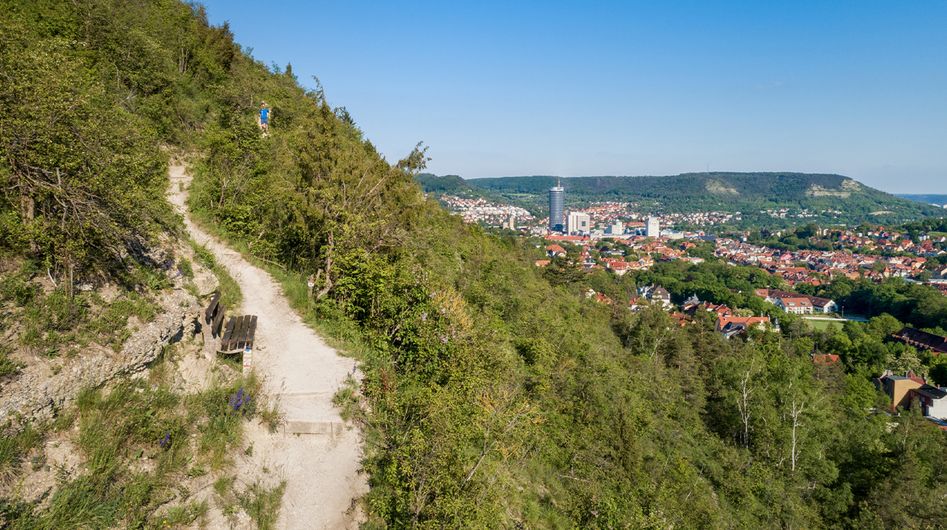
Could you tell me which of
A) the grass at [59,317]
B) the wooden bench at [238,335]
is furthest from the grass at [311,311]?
the grass at [59,317]

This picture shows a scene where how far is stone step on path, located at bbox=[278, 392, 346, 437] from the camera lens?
6.59m

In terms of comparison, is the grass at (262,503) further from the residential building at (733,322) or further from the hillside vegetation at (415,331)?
the residential building at (733,322)

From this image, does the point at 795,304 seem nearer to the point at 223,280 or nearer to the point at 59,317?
the point at 223,280

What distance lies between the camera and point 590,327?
2434cm

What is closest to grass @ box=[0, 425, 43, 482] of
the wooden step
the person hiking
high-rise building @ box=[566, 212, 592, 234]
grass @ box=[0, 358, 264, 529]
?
grass @ box=[0, 358, 264, 529]

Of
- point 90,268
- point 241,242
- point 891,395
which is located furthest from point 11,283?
point 891,395

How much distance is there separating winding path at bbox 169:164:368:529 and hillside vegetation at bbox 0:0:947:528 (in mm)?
307

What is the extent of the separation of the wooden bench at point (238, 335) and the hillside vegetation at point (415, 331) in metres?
1.67

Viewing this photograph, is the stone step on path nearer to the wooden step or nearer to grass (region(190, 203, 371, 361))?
the wooden step

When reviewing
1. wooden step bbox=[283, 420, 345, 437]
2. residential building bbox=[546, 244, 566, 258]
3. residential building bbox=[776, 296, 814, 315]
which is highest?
wooden step bbox=[283, 420, 345, 437]

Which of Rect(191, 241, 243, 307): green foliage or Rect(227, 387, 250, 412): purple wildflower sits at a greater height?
Rect(191, 241, 243, 307): green foliage

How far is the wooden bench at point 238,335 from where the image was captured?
7.60m

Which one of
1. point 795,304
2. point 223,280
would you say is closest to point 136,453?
point 223,280

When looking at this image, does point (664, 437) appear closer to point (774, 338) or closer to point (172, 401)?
point (172, 401)
